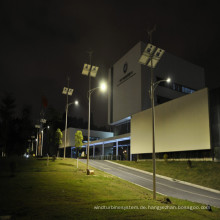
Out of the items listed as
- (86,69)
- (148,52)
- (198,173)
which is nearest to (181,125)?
(198,173)

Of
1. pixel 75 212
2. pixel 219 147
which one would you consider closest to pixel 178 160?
pixel 219 147

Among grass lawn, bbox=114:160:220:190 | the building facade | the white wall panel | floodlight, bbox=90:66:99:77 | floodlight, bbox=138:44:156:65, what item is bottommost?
grass lawn, bbox=114:160:220:190

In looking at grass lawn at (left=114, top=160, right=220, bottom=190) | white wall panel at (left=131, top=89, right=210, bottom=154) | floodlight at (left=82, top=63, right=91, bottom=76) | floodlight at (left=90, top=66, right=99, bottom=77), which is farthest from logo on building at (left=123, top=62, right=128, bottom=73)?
floodlight at (left=82, top=63, right=91, bottom=76)

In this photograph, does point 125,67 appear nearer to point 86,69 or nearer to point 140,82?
point 140,82

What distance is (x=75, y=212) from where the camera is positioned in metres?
9.37

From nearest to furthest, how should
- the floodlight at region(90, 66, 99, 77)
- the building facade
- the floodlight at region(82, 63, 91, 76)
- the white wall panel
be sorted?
the floodlight at region(82, 63, 91, 76) < the floodlight at region(90, 66, 99, 77) < the white wall panel < the building facade

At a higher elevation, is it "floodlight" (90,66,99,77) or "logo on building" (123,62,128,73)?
"logo on building" (123,62,128,73)

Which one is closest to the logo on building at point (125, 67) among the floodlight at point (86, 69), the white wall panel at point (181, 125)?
the white wall panel at point (181, 125)

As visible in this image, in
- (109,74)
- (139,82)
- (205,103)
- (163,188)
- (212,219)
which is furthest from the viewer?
(109,74)

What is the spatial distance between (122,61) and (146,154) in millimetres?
26701

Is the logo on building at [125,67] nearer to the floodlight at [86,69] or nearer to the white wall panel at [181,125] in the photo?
the white wall panel at [181,125]

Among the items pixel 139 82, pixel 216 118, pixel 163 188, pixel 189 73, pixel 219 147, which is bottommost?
pixel 163 188

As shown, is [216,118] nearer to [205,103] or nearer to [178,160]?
[205,103]

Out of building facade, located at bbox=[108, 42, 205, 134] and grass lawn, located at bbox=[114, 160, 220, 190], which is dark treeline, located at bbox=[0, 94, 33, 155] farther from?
grass lawn, located at bbox=[114, 160, 220, 190]
